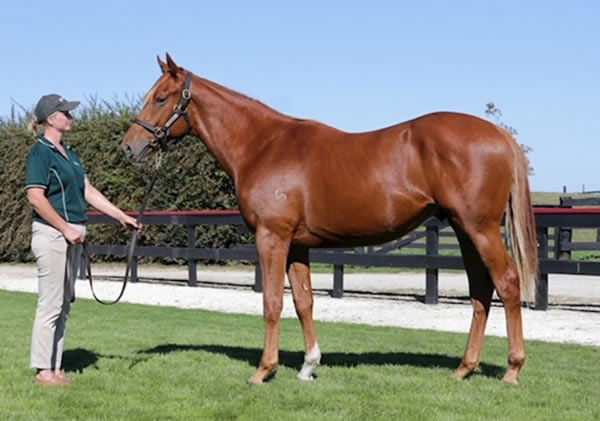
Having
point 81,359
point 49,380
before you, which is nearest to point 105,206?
point 49,380

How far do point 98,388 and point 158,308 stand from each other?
5.63m

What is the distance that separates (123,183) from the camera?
63.9 ft

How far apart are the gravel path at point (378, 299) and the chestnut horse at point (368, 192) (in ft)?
9.58

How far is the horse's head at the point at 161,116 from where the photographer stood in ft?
20.3

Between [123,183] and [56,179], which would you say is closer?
[56,179]

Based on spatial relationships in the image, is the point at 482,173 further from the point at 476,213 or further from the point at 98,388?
the point at 98,388

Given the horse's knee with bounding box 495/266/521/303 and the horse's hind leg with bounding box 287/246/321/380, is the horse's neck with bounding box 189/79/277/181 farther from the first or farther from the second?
the horse's knee with bounding box 495/266/521/303

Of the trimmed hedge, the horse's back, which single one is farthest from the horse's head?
the trimmed hedge

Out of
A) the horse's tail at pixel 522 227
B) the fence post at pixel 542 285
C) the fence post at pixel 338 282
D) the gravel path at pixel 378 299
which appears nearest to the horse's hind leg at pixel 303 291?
the horse's tail at pixel 522 227

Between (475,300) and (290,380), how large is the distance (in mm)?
1441

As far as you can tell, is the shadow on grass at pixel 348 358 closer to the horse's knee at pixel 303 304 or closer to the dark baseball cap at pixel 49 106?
the horse's knee at pixel 303 304

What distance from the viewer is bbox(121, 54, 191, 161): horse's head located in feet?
20.3

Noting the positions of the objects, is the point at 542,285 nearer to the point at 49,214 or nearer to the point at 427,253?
the point at 427,253

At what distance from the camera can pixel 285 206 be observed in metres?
5.77
